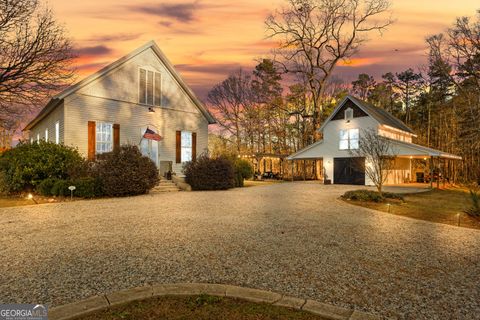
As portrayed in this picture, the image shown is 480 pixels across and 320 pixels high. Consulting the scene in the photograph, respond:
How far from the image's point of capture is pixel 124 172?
1459 centimetres

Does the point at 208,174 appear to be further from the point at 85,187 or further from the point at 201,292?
the point at 201,292

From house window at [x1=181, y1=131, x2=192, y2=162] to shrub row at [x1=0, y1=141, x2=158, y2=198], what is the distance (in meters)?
6.11

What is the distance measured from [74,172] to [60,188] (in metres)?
1.33

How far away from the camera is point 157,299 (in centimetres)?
350

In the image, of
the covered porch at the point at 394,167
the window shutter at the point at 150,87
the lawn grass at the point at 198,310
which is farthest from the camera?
the covered porch at the point at 394,167

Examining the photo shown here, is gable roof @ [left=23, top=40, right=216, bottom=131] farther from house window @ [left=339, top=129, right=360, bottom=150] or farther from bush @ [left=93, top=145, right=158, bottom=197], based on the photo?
house window @ [left=339, top=129, right=360, bottom=150]

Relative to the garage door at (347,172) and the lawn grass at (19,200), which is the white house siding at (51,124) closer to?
the lawn grass at (19,200)

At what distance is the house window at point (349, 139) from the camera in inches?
1079

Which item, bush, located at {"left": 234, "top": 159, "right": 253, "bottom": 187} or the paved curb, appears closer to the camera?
the paved curb

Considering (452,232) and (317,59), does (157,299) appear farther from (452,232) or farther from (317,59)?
(317,59)

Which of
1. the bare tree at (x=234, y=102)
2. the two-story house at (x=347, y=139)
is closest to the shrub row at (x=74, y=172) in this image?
the two-story house at (x=347, y=139)

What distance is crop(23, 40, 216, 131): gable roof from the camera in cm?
1625

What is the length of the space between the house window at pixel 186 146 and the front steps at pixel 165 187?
109 inches

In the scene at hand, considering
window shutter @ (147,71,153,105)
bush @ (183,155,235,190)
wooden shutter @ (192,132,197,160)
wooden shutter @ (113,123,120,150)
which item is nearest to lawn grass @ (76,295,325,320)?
bush @ (183,155,235,190)
